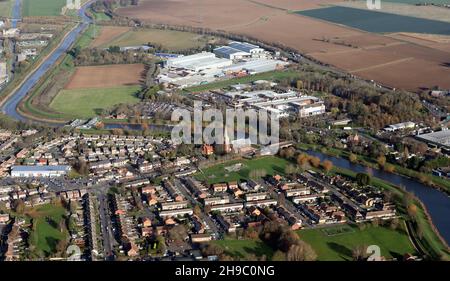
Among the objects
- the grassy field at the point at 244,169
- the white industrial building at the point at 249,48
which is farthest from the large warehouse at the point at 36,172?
the white industrial building at the point at 249,48

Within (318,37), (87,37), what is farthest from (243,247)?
(87,37)

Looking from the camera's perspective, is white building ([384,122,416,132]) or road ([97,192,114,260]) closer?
road ([97,192,114,260])

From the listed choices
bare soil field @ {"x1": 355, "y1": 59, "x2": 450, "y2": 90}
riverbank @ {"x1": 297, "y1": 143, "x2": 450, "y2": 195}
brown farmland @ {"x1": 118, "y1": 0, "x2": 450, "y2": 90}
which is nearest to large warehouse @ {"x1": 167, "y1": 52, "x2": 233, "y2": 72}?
brown farmland @ {"x1": 118, "y1": 0, "x2": 450, "y2": 90}

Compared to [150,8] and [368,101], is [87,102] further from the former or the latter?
[150,8]

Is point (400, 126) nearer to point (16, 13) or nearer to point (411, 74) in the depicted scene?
point (411, 74)

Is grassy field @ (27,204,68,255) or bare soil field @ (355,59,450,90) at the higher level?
bare soil field @ (355,59,450,90)

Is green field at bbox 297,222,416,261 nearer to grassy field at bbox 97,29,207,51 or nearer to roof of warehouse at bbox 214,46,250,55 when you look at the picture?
roof of warehouse at bbox 214,46,250,55
